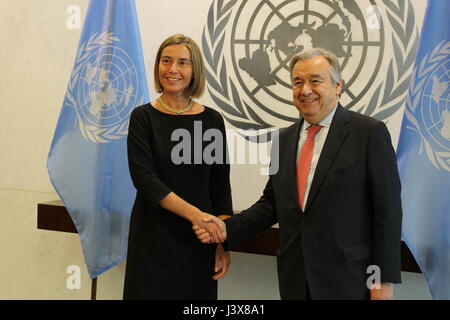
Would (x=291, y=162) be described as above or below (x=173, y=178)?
above

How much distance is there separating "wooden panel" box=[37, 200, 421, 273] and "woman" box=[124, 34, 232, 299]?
52 centimetres

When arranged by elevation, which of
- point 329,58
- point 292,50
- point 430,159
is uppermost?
point 292,50

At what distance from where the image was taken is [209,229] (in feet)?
7.36

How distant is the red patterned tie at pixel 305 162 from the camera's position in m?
1.99

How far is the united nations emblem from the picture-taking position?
3170 mm

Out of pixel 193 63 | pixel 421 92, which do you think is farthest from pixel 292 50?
pixel 193 63

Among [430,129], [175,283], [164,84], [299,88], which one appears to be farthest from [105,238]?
[430,129]

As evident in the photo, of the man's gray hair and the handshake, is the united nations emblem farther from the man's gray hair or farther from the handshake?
the man's gray hair

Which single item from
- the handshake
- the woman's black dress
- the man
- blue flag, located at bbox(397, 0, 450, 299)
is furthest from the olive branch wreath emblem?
the handshake

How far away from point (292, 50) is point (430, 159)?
3.65 ft

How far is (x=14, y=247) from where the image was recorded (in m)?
4.12

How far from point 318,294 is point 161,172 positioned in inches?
34.4

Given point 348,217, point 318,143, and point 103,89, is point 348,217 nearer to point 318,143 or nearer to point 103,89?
point 318,143

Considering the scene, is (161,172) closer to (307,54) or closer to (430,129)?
(307,54)
